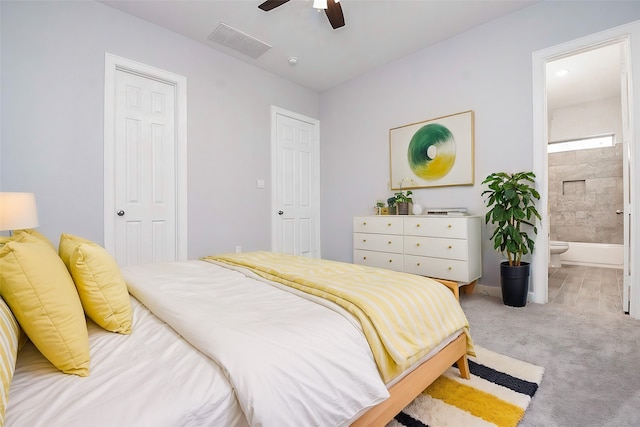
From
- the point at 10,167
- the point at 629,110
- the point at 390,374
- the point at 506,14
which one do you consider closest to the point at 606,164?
the point at 629,110

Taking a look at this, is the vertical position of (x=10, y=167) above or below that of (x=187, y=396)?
above

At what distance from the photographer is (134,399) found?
26.1 inches

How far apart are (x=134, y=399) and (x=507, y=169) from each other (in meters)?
3.40

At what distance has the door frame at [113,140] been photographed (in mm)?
2766

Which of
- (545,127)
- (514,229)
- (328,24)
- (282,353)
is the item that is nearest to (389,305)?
(282,353)

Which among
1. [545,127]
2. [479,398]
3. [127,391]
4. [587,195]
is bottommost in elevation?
[479,398]

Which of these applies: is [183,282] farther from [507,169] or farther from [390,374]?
[507,169]

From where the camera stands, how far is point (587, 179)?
529cm

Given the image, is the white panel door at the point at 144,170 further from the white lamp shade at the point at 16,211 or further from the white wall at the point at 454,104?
the white wall at the point at 454,104


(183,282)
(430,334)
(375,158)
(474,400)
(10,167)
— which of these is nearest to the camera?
(430,334)

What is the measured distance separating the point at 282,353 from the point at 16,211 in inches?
81.1

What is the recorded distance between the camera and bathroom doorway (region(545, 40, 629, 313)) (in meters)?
4.23

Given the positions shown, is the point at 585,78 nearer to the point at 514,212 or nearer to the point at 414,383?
the point at 514,212

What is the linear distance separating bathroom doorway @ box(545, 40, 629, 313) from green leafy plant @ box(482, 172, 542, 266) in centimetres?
167
